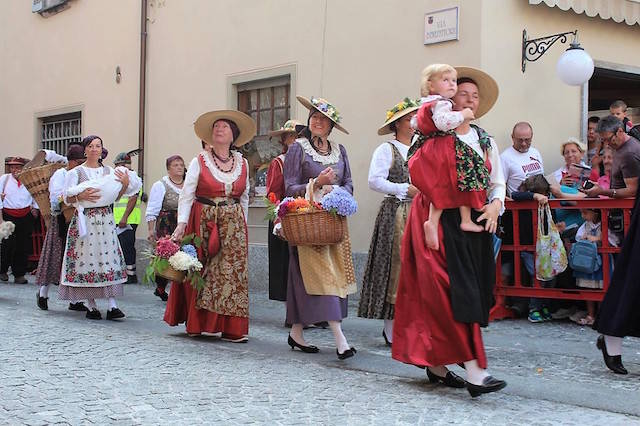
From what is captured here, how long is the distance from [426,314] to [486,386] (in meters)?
0.51

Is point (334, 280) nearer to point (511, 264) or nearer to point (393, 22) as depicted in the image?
point (511, 264)

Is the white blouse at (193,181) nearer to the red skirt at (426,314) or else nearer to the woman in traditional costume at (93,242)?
the woman in traditional costume at (93,242)

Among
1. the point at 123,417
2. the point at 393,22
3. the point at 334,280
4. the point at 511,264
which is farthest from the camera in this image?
the point at 393,22

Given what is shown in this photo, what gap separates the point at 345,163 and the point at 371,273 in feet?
2.91

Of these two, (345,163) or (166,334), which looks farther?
(166,334)

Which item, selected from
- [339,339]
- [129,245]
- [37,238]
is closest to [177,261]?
[339,339]

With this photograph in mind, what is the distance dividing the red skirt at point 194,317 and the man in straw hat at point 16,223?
6.48m

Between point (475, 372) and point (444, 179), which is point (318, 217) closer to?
point (444, 179)

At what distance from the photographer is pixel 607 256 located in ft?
25.5

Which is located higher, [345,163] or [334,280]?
[345,163]

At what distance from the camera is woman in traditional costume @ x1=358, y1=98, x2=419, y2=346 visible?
6.63 m

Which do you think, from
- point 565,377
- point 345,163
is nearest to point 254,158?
point 345,163

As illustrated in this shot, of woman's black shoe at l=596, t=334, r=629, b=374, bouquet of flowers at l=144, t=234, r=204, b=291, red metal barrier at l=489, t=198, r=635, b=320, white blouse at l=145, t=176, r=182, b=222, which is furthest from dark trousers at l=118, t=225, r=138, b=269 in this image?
woman's black shoe at l=596, t=334, r=629, b=374

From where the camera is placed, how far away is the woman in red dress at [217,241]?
711cm
